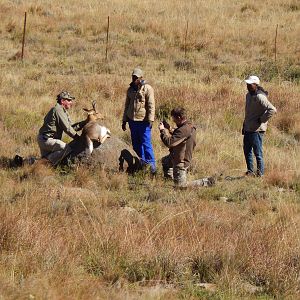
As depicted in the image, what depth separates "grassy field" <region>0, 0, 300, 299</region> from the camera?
4535mm

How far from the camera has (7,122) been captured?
11148 millimetres

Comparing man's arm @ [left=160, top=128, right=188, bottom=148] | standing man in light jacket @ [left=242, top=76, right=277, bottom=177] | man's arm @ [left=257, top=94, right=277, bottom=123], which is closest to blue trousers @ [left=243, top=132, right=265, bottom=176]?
standing man in light jacket @ [left=242, top=76, right=277, bottom=177]

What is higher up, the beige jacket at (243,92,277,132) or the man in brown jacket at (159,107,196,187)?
the beige jacket at (243,92,277,132)

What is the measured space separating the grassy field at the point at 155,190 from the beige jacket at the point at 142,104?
3.22 feet

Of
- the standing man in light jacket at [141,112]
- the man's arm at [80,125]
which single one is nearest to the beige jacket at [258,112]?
the standing man in light jacket at [141,112]

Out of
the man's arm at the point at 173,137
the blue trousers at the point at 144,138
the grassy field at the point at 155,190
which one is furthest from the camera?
the blue trousers at the point at 144,138

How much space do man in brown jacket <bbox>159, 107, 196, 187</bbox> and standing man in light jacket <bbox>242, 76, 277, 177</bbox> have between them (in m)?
1.03

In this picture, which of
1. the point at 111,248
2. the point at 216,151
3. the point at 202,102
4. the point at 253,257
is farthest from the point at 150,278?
the point at 202,102

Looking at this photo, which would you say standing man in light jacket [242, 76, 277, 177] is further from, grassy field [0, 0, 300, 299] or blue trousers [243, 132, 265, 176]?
grassy field [0, 0, 300, 299]

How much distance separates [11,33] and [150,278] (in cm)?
1886

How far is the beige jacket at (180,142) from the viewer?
26.5 ft

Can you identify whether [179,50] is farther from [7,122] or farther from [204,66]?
[7,122]

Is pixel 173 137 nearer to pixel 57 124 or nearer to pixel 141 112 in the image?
pixel 141 112

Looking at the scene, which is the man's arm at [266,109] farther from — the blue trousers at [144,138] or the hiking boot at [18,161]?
the hiking boot at [18,161]
